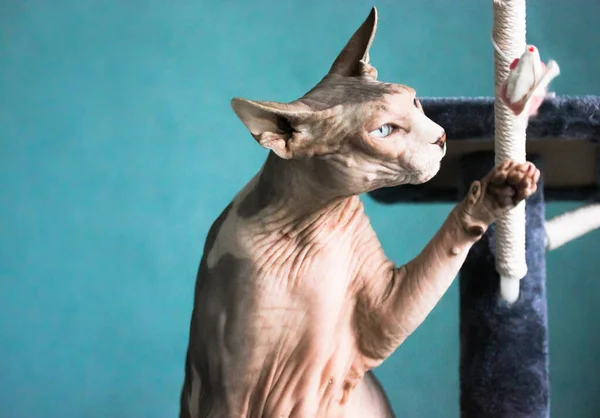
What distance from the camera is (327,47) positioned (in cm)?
162

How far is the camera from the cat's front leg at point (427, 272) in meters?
0.68

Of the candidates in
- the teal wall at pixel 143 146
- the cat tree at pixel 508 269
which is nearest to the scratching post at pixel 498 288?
the cat tree at pixel 508 269

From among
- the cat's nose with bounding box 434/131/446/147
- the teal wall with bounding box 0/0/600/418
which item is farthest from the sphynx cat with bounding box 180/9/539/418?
the teal wall with bounding box 0/0/600/418

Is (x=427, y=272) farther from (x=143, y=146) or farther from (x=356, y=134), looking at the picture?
(x=143, y=146)

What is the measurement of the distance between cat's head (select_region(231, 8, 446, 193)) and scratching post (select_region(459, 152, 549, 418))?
1.17ft

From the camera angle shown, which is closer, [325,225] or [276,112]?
[276,112]

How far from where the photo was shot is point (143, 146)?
162 centimetres

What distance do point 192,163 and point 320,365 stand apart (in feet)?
3.04

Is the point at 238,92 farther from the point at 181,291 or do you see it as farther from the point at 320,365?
the point at 320,365

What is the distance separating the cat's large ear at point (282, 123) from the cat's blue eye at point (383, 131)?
36 millimetres

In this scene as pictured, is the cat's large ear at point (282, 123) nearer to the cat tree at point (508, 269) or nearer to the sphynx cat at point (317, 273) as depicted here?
the sphynx cat at point (317, 273)

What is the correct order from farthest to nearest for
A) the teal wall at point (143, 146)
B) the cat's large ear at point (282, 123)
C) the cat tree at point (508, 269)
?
the teal wall at point (143, 146) < the cat tree at point (508, 269) < the cat's large ear at point (282, 123)

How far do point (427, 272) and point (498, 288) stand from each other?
0.93 ft

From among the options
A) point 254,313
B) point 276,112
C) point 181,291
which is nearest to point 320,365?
point 254,313
